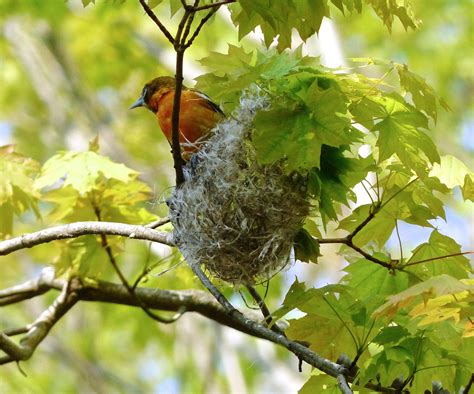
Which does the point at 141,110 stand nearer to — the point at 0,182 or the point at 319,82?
the point at 0,182

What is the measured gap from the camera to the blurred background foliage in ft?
26.2

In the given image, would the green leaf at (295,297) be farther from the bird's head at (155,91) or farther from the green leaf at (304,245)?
the bird's head at (155,91)

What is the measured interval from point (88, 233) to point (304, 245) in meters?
0.82

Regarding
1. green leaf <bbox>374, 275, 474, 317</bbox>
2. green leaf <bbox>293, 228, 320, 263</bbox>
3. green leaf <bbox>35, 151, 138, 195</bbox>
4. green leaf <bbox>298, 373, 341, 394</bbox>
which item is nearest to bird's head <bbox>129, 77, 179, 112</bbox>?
green leaf <bbox>35, 151, 138, 195</bbox>

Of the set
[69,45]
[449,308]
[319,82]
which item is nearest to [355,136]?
[319,82]

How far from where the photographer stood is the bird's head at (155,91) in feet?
13.3

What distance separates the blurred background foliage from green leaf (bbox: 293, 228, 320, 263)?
4.12 metres

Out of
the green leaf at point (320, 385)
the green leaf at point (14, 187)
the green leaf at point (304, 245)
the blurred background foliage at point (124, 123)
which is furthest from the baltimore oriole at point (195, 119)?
the blurred background foliage at point (124, 123)

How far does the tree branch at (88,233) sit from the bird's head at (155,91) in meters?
1.10

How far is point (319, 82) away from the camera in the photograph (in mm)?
2488

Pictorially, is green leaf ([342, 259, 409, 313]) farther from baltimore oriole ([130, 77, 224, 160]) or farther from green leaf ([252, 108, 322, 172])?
baltimore oriole ([130, 77, 224, 160])

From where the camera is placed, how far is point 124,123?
38.5 ft

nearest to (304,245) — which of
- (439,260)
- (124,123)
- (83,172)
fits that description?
(439,260)

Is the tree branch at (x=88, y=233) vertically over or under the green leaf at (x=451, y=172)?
under
